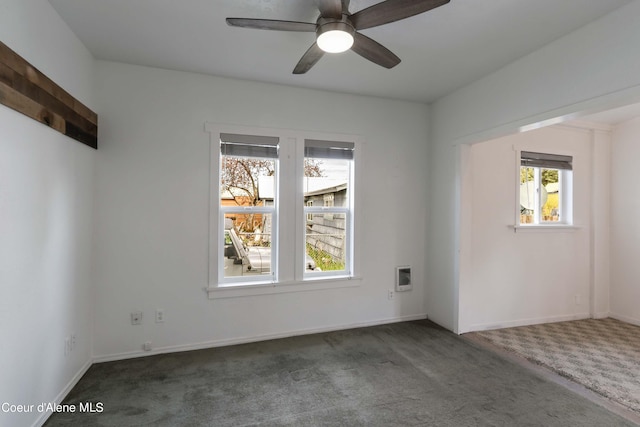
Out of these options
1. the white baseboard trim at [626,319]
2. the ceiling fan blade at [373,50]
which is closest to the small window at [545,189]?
the white baseboard trim at [626,319]

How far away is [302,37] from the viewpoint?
254 centimetres

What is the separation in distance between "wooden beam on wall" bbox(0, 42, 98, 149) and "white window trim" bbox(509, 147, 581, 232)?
15.2 feet

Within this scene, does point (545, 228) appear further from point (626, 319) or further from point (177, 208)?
point (177, 208)

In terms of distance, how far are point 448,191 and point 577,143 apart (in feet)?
6.98

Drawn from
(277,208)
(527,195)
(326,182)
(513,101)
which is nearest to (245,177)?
(277,208)

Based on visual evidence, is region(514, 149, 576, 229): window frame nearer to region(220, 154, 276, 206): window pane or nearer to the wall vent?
the wall vent

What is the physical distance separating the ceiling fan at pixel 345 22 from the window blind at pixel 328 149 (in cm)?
147

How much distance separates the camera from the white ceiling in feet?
7.11

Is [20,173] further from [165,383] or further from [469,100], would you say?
[469,100]

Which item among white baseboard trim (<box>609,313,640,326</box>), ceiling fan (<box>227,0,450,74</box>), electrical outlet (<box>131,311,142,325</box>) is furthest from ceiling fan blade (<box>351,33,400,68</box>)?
white baseboard trim (<box>609,313,640,326</box>)

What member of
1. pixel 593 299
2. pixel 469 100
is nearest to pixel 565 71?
pixel 469 100

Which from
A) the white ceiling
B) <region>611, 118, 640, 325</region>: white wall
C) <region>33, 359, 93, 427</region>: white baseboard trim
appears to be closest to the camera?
<region>33, 359, 93, 427</region>: white baseboard trim

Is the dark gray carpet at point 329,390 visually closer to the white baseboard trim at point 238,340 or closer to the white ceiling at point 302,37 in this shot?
the white baseboard trim at point 238,340

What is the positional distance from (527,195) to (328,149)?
277 centimetres
